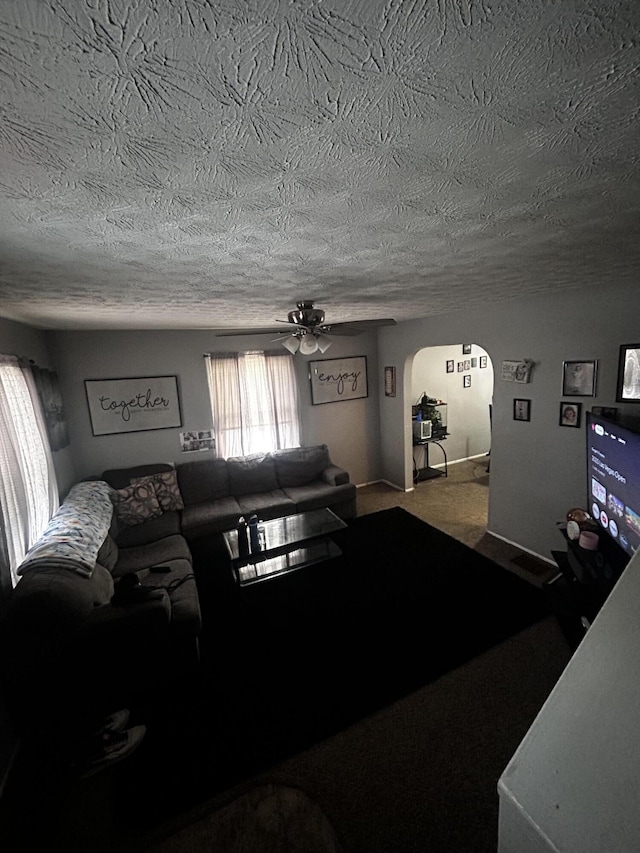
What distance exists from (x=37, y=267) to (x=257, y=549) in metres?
2.42

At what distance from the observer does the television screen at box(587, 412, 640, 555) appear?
5.91 feet

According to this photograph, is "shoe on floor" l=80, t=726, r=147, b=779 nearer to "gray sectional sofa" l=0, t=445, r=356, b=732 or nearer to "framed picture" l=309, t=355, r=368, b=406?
"gray sectional sofa" l=0, t=445, r=356, b=732

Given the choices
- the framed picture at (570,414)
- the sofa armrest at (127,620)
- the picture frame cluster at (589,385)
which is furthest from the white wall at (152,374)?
the framed picture at (570,414)

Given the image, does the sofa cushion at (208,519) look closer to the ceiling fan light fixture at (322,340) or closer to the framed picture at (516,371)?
the ceiling fan light fixture at (322,340)

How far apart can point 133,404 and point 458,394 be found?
480 cm

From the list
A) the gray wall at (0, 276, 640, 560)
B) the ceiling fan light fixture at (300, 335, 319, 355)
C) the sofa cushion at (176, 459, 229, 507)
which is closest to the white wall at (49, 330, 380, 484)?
the gray wall at (0, 276, 640, 560)

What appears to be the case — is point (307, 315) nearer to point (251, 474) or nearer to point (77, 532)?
point (77, 532)

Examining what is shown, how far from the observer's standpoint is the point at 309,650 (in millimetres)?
2324

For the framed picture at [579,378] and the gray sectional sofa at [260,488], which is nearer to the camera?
the framed picture at [579,378]

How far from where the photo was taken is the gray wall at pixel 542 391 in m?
2.53

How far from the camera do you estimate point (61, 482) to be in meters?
3.27

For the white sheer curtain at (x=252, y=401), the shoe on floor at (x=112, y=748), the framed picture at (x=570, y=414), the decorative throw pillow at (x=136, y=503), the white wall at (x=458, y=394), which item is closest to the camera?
the shoe on floor at (x=112, y=748)

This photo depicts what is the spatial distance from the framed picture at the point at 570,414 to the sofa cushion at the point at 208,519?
3.14 meters

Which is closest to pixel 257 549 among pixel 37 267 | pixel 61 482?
pixel 61 482
